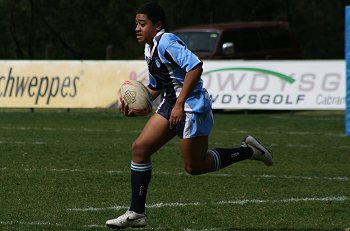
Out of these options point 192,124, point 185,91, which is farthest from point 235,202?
point 185,91

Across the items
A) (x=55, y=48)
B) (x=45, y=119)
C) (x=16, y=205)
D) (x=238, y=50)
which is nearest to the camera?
(x=16, y=205)

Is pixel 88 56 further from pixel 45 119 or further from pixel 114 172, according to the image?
pixel 114 172

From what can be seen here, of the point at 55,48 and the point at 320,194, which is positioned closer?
the point at 320,194

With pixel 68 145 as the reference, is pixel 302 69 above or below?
below

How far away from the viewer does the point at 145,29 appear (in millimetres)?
7922

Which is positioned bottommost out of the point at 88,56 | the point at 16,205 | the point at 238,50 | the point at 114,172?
the point at 88,56

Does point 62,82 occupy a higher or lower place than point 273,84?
lower

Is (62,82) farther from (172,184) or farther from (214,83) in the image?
(172,184)

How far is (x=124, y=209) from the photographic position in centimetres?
874

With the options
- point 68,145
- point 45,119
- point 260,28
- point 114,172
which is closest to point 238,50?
point 260,28

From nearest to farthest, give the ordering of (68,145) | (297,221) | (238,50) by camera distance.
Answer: (297,221) → (68,145) → (238,50)

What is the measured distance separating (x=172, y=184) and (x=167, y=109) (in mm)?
2459

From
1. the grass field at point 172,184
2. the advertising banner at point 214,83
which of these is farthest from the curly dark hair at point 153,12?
the advertising banner at point 214,83

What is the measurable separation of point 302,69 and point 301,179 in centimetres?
979
